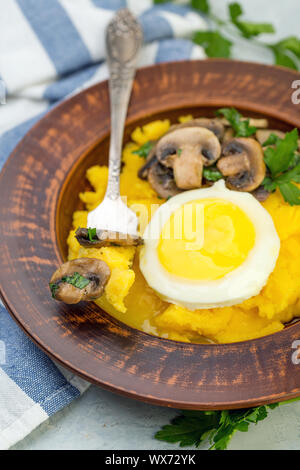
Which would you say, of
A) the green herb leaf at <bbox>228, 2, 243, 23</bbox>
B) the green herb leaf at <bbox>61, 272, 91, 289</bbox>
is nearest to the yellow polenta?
the green herb leaf at <bbox>61, 272, 91, 289</bbox>

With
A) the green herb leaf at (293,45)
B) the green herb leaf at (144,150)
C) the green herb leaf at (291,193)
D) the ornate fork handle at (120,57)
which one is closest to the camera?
the ornate fork handle at (120,57)

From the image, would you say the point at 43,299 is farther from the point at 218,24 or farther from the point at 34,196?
the point at 218,24

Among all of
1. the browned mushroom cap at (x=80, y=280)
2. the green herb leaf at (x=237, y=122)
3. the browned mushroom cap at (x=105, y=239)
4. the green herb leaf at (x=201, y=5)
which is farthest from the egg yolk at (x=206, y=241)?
the green herb leaf at (x=201, y=5)

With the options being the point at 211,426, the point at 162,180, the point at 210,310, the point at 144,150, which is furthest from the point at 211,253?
the point at 144,150

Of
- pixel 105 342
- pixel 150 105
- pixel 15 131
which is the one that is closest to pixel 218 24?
pixel 150 105

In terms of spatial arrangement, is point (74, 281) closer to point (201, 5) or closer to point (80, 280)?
point (80, 280)

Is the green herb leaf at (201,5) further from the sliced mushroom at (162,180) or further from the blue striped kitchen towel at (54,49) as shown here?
the sliced mushroom at (162,180)
